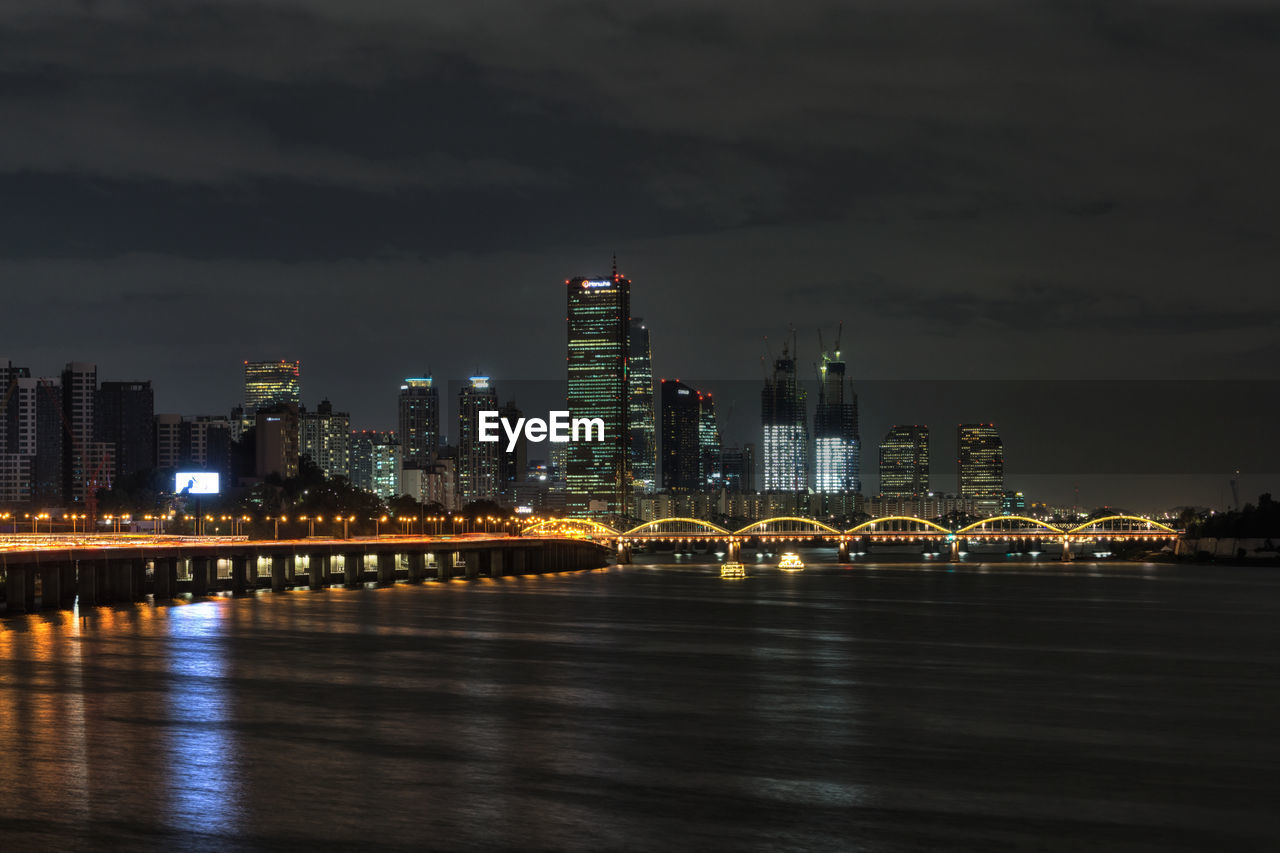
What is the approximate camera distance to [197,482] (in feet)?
575

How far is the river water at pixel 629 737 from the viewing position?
2672cm

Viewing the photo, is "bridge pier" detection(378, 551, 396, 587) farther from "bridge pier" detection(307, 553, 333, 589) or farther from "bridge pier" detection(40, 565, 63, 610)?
"bridge pier" detection(40, 565, 63, 610)

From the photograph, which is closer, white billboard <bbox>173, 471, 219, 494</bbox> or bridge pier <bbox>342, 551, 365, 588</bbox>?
bridge pier <bbox>342, 551, 365, 588</bbox>

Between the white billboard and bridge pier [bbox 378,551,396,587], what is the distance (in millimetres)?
26412

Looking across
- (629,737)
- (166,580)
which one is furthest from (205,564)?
(629,737)

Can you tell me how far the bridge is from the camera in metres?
92.6

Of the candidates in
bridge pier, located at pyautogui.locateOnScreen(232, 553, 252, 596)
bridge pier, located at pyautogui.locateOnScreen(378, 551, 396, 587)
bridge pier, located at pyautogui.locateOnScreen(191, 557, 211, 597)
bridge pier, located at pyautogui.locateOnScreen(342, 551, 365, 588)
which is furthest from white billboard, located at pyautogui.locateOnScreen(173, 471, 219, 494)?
bridge pier, located at pyautogui.locateOnScreen(191, 557, 211, 597)

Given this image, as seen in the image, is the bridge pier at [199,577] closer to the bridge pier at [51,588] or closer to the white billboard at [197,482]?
the bridge pier at [51,588]

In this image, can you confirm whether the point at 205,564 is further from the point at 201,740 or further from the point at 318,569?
the point at 201,740

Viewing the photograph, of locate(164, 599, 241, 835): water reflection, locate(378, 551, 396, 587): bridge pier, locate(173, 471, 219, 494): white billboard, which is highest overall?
locate(173, 471, 219, 494): white billboard

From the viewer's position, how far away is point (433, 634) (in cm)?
7438

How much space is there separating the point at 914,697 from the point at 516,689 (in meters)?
13.4

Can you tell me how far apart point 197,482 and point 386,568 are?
94.9 ft

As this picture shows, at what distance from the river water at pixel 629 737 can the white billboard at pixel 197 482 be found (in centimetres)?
9649
